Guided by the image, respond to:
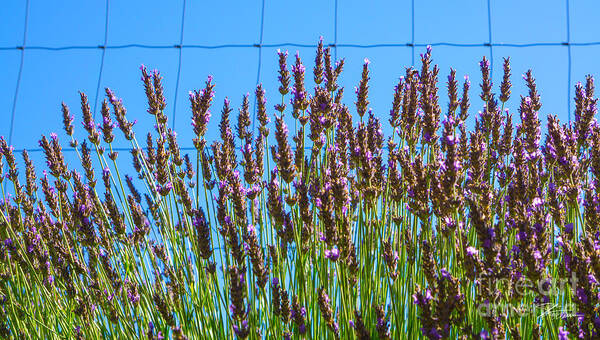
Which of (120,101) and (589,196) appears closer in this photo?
(589,196)

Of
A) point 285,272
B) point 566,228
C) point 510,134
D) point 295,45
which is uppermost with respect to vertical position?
point 295,45

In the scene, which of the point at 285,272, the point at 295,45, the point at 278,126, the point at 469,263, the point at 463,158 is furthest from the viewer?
the point at 295,45

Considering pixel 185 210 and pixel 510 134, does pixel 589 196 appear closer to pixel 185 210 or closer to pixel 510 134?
pixel 510 134

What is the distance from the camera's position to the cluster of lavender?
122 cm

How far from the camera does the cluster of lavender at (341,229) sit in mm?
1220

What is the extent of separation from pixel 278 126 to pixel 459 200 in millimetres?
460

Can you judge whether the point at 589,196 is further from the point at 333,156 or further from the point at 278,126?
the point at 278,126

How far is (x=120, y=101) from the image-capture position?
6.57 ft

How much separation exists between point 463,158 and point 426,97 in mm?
188

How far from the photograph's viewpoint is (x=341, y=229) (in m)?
1.32

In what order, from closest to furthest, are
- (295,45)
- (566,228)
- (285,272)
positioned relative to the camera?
(566,228), (285,272), (295,45)

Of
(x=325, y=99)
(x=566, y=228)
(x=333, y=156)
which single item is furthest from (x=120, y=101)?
(x=566, y=228)

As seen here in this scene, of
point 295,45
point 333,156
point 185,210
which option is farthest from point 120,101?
point 295,45

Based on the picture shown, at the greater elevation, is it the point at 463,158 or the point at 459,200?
the point at 463,158
